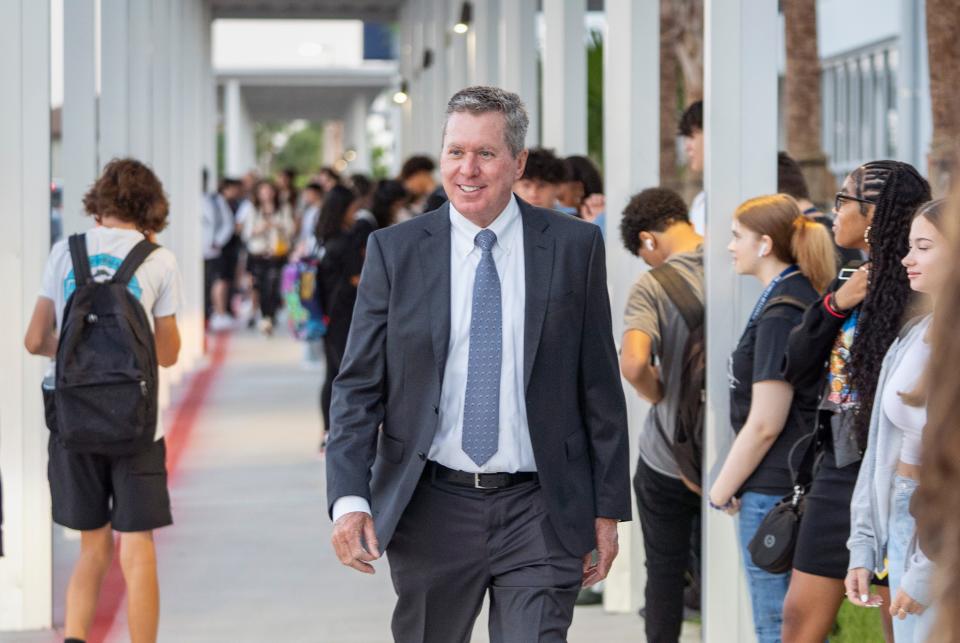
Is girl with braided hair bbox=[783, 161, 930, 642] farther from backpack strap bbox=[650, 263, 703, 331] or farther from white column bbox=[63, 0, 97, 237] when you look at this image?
white column bbox=[63, 0, 97, 237]

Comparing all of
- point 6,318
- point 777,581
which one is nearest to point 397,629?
point 777,581

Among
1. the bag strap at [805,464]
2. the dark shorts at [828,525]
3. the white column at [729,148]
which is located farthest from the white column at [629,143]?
the dark shorts at [828,525]

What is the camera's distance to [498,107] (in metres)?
3.83

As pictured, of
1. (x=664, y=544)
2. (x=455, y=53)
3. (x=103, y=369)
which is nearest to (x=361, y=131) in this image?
(x=455, y=53)

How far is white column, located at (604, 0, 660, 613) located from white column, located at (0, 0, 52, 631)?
2.42 meters

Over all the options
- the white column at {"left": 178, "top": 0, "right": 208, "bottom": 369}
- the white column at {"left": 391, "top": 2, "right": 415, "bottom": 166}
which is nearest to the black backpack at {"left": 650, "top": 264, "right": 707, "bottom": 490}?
the white column at {"left": 178, "top": 0, "right": 208, "bottom": 369}

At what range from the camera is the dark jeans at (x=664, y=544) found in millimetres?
5484

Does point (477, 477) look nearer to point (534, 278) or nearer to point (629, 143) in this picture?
point (534, 278)

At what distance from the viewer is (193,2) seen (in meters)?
20.1

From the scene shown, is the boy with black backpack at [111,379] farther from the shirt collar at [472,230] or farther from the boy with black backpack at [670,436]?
the shirt collar at [472,230]

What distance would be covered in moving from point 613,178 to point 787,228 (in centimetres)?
202

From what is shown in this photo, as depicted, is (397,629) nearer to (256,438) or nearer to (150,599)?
(150,599)

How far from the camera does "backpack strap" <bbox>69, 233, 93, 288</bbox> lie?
18.0 feet

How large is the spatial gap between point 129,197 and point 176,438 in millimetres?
7389
